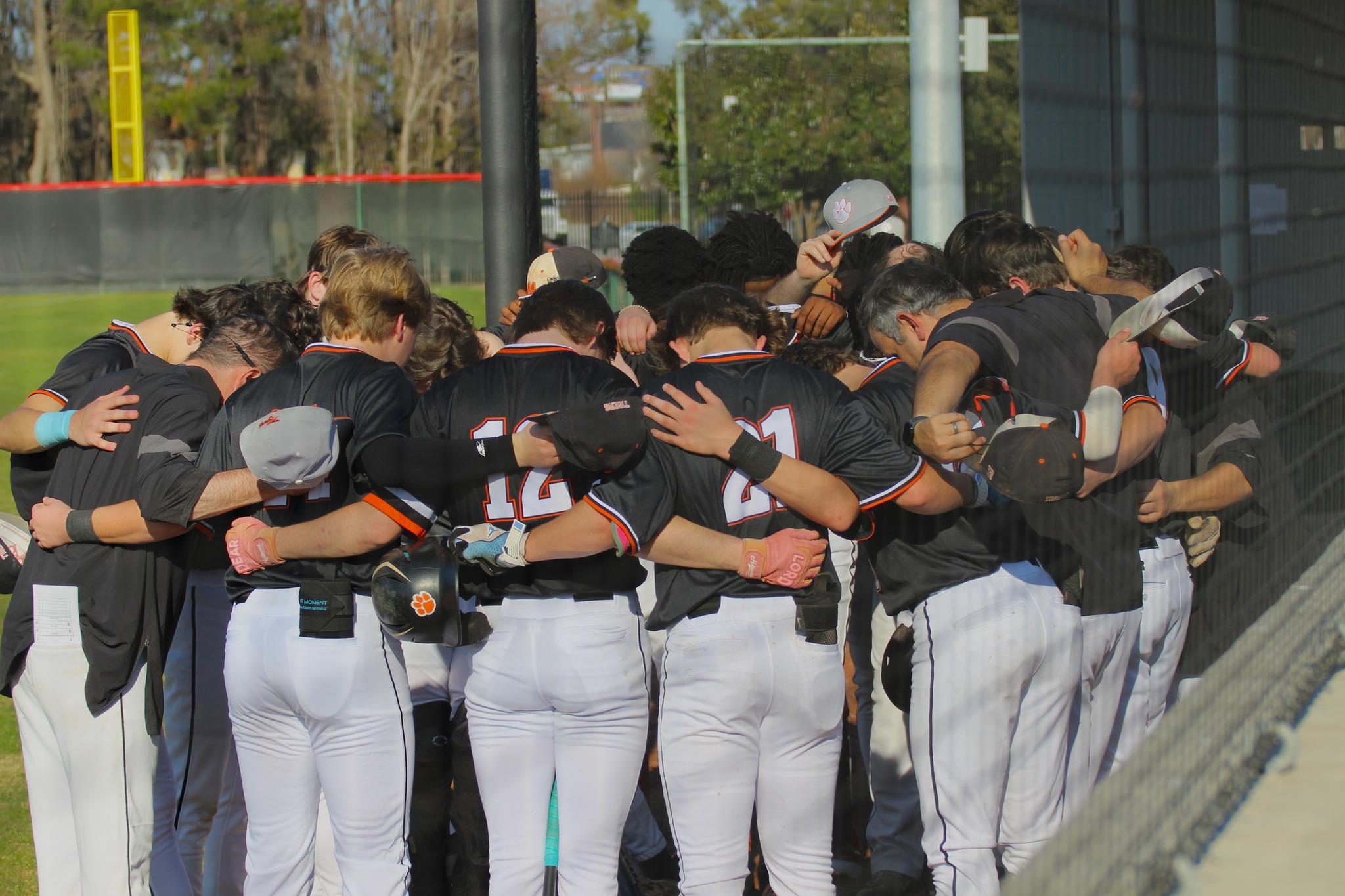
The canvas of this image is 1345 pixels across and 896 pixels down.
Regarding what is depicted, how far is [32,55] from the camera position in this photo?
37000mm

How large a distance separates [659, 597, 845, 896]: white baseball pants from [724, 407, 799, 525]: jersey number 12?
21 centimetres

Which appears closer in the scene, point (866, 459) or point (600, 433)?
point (600, 433)

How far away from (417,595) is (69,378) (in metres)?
1.32

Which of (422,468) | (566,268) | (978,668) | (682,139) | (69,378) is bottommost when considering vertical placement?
(978,668)

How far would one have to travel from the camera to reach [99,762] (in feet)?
9.43

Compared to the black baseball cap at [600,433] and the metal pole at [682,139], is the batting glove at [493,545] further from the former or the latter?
the metal pole at [682,139]

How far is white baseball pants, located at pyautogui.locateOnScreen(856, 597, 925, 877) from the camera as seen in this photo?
3525 millimetres

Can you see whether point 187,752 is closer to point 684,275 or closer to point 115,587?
point 115,587

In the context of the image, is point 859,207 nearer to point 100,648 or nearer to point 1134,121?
point 1134,121

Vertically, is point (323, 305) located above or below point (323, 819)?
above

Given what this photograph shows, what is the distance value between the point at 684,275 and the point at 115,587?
222 cm

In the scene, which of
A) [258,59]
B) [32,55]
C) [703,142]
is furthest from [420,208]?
[32,55]

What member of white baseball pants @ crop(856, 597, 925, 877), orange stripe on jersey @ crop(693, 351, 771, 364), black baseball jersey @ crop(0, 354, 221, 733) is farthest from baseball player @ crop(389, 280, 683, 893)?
white baseball pants @ crop(856, 597, 925, 877)

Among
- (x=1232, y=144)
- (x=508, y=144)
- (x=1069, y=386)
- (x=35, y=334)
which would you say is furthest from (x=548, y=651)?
(x=35, y=334)
